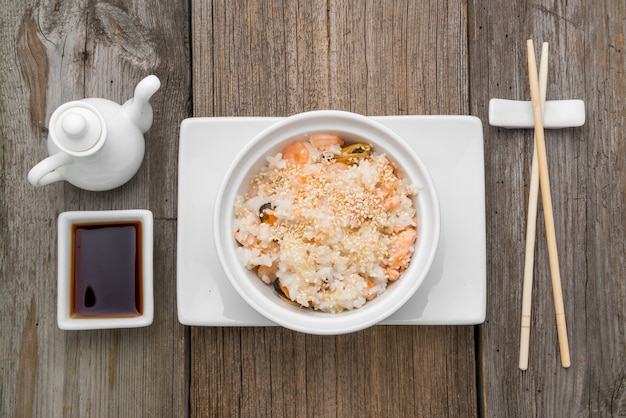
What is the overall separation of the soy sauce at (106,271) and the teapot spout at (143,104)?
0.37 m

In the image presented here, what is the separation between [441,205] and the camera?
1.86m

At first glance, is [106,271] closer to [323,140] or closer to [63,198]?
[63,198]

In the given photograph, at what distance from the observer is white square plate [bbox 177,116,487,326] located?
1849 mm

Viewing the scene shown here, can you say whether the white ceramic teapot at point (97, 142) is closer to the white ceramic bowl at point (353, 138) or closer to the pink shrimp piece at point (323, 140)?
the white ceramic bowl at point (353, 138)

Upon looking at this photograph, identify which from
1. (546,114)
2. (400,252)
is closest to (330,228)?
(400,252)

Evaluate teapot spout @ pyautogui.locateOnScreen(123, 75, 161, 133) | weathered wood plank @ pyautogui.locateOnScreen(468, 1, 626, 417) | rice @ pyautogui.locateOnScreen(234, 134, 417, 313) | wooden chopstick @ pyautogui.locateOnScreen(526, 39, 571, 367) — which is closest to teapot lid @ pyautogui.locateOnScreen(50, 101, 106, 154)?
teapot spout @ pyautogui.locateOnScreen(123, 75, 161, 133)

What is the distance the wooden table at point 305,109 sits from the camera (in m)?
2.10

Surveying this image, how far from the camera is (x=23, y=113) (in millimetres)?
2172

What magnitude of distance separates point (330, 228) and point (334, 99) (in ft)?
1.96

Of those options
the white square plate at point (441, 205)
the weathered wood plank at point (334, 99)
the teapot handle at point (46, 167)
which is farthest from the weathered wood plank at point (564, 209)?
the teapot handle at point (46, 167)

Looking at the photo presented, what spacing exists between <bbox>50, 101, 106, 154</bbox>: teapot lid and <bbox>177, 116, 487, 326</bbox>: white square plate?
0.86 feet

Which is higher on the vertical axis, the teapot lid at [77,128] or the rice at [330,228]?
the teapot lid at [77,128]

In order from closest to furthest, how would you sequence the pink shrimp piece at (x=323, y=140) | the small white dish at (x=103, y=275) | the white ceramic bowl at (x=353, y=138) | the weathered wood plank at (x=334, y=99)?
the white ceramic bowl at (x=353, y=138), the pink shrimp piece at (x=323, y=140), the small white dish at (x=103, y=275), the weathered wood plank at (x=334, y=99)

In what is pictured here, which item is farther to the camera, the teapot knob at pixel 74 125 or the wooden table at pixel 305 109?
the wooden table at pixel 305 109
